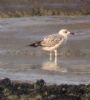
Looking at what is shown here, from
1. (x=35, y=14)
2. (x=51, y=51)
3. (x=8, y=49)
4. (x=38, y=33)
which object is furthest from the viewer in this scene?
(x=35, y=14)

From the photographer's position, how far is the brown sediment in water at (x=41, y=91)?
10.5m

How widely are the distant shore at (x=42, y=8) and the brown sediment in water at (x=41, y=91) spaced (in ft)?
54.9

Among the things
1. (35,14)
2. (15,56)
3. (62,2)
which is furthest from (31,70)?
(62,2)

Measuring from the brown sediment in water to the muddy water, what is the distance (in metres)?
1.26

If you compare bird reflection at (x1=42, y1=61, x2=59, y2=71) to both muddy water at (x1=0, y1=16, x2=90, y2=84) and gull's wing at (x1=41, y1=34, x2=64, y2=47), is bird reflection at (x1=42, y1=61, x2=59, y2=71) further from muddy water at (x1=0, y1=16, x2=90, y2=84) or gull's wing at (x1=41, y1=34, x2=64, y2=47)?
gull's wing at (x1=41, y1=34, x2=64, y2=47)

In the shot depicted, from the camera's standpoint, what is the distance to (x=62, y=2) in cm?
3198

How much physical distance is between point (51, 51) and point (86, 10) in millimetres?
13503

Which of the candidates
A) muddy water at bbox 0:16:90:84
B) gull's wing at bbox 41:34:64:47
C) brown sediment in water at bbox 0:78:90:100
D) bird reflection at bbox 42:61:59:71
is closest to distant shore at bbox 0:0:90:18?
muddy water at bbox 0:16:90:84

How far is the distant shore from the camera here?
2889 cm

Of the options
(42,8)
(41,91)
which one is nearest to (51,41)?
(41,91)

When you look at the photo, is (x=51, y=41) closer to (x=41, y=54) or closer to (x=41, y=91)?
(x=41, y=54)

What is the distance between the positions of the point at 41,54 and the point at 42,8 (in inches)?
541

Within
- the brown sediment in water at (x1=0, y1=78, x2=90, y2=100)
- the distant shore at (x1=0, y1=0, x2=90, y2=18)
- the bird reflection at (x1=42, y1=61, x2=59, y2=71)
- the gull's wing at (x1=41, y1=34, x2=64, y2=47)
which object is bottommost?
the brown sediment in water at (x1=0, y1=78, x2=90, y2=100)

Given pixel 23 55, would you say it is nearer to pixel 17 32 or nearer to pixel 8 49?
pixel 8 49
